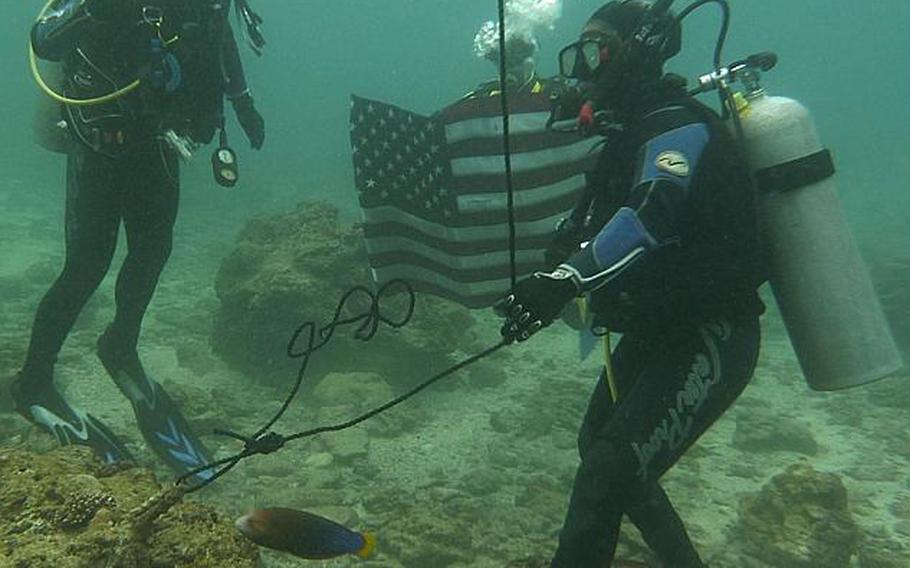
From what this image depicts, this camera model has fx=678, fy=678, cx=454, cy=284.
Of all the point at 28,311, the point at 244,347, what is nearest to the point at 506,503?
the point at 244,347

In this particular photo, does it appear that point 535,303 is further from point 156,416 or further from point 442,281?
point 156,416

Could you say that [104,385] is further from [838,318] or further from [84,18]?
[838,318]

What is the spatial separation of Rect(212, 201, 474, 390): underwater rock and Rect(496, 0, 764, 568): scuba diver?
196 inches

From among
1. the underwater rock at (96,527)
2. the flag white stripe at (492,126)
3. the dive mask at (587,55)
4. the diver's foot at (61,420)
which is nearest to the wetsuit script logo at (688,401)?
the dive mask at (587,55)

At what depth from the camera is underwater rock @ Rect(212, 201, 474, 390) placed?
325 inches

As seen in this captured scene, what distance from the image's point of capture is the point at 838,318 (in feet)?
11.5

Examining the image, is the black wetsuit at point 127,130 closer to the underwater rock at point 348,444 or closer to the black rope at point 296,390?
the underwater rock at point 348,444

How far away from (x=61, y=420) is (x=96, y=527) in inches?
122

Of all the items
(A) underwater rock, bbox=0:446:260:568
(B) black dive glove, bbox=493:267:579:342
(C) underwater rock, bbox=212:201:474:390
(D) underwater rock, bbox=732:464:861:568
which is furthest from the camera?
(C) underwater rock, bbox=212:201:474:390

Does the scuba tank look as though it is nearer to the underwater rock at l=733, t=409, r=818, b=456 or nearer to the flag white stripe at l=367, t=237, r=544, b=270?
the flag white stripe at l=367, t=237, r=544, b=270

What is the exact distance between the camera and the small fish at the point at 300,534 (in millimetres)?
2348

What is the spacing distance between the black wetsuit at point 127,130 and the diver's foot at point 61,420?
0.09m

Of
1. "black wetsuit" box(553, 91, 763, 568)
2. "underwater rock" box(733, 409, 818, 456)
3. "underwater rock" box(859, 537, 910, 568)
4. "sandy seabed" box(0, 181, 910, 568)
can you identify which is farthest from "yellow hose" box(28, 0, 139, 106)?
"underwater rock" box(733, 409, 818, 456)

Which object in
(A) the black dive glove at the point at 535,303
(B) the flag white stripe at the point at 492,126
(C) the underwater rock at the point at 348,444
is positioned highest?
(B) the flag white stripe at the point at 492,126
